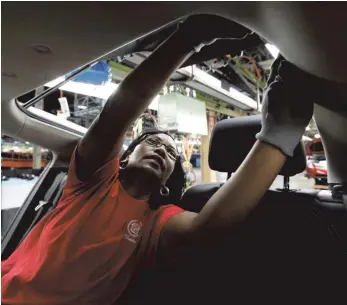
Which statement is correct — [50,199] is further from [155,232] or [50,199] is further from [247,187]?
[247,187]

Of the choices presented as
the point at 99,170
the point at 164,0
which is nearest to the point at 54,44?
the point at 164,0

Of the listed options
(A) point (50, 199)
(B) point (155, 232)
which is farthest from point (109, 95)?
(A) point (50, 199)

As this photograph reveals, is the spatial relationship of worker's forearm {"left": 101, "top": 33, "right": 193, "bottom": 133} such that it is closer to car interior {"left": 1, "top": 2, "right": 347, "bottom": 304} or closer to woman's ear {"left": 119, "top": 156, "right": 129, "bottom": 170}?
car interior {"left": 1, "top": 2, "right": 347, "bottom": 304}

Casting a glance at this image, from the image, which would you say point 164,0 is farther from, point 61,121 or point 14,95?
point 61,121

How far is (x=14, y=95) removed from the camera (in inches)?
45.3

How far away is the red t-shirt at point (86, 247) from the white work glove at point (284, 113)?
1.86 ft

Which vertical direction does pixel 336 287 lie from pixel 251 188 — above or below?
below

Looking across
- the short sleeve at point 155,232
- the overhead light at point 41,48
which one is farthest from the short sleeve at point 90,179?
the overhead light at point 41,48

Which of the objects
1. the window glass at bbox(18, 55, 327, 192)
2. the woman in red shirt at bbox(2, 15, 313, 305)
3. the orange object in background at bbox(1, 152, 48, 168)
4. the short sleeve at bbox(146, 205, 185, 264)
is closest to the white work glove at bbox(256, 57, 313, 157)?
the woman in red shirt at bbox(2, 15, 313, 305)

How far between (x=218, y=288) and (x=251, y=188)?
0.54 meters

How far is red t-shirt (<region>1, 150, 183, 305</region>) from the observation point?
933mm

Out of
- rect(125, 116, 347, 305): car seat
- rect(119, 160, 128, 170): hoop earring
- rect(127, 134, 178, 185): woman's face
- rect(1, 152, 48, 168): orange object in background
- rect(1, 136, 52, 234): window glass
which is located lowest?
rect(1, 152, 48, 168): orange object in background

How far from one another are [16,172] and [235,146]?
26.4 ft

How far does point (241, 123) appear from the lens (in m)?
1.23
